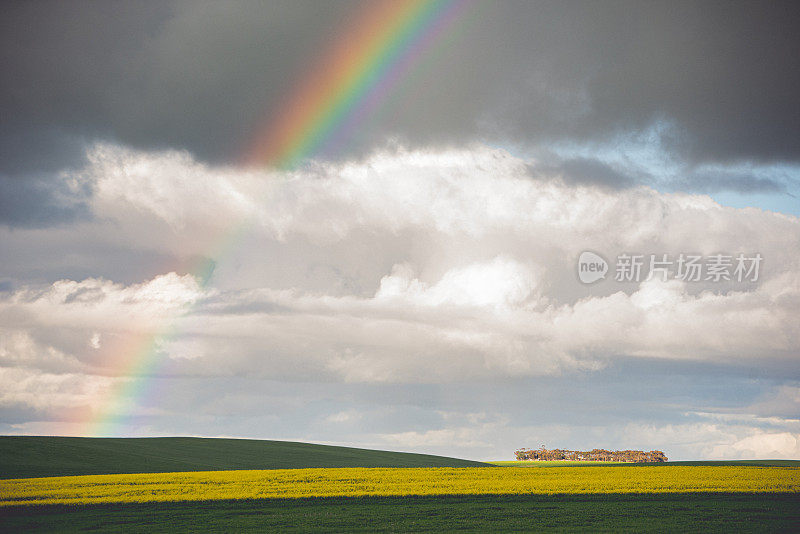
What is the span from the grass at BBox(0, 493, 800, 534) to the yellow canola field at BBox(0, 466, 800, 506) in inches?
68.2

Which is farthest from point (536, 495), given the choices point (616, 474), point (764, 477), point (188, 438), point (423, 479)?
point (188, 438)

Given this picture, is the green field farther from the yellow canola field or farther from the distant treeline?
the distant treeline

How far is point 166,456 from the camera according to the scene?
3450 inches

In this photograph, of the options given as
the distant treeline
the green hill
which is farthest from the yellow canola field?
the distant treeline

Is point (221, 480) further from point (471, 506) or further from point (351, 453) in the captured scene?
point (351, 453)

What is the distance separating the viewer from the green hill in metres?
69.2

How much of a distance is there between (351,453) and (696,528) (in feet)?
255

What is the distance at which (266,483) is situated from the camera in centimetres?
5403

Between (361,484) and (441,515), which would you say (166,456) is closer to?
(361,484)

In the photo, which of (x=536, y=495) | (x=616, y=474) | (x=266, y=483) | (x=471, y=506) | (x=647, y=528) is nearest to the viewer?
(x=647, y=528)

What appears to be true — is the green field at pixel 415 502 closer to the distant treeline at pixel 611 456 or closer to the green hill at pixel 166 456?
the green hill at pixel 166 456

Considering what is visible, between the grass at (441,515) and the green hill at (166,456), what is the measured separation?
26536 mm

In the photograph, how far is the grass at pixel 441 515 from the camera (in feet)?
122

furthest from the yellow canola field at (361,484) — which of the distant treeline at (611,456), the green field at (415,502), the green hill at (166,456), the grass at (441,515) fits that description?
the distant treeline at (611,456)
